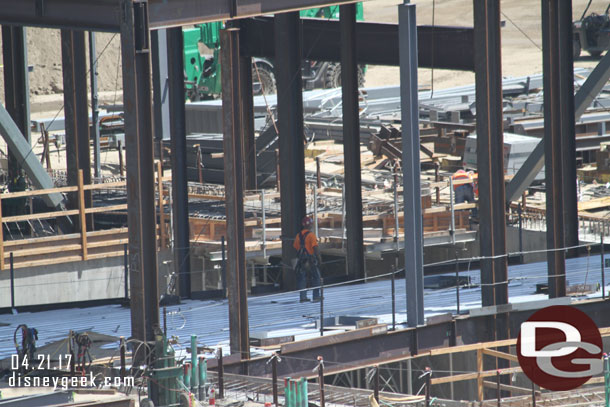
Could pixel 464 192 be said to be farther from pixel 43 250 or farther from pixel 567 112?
pixel 43 250

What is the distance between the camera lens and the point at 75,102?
86.1 ft

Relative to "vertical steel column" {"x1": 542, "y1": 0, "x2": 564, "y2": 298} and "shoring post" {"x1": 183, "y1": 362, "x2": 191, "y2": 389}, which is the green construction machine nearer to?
"vertical steel column" {"x1": 542, "y1": 0, "x2": 564, "y2": 298}

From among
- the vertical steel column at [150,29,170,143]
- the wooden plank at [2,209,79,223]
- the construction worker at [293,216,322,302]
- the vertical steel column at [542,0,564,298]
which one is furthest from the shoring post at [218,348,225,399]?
the vertical steel column at [150,29,170,143]

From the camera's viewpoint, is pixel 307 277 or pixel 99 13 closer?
pixel 99 13

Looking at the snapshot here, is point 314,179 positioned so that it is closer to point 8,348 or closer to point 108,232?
point 108,232

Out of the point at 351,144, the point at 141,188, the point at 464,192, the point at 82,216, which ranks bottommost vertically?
the point at 82,216

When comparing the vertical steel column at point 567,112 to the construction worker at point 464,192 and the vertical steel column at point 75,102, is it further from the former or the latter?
the vertical steel column at point 75,102

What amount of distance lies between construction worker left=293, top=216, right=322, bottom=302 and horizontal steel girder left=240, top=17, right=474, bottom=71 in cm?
449

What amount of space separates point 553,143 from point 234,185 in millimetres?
7166

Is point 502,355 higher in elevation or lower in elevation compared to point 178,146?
lower

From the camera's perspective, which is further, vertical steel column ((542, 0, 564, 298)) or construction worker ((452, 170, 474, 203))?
construction worker ((452, 170, 474, 203))

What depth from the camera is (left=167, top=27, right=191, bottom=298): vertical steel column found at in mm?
21984

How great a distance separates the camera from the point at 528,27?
65.8 metres

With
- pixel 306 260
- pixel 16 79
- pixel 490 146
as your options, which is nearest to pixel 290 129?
pixel 306 260
